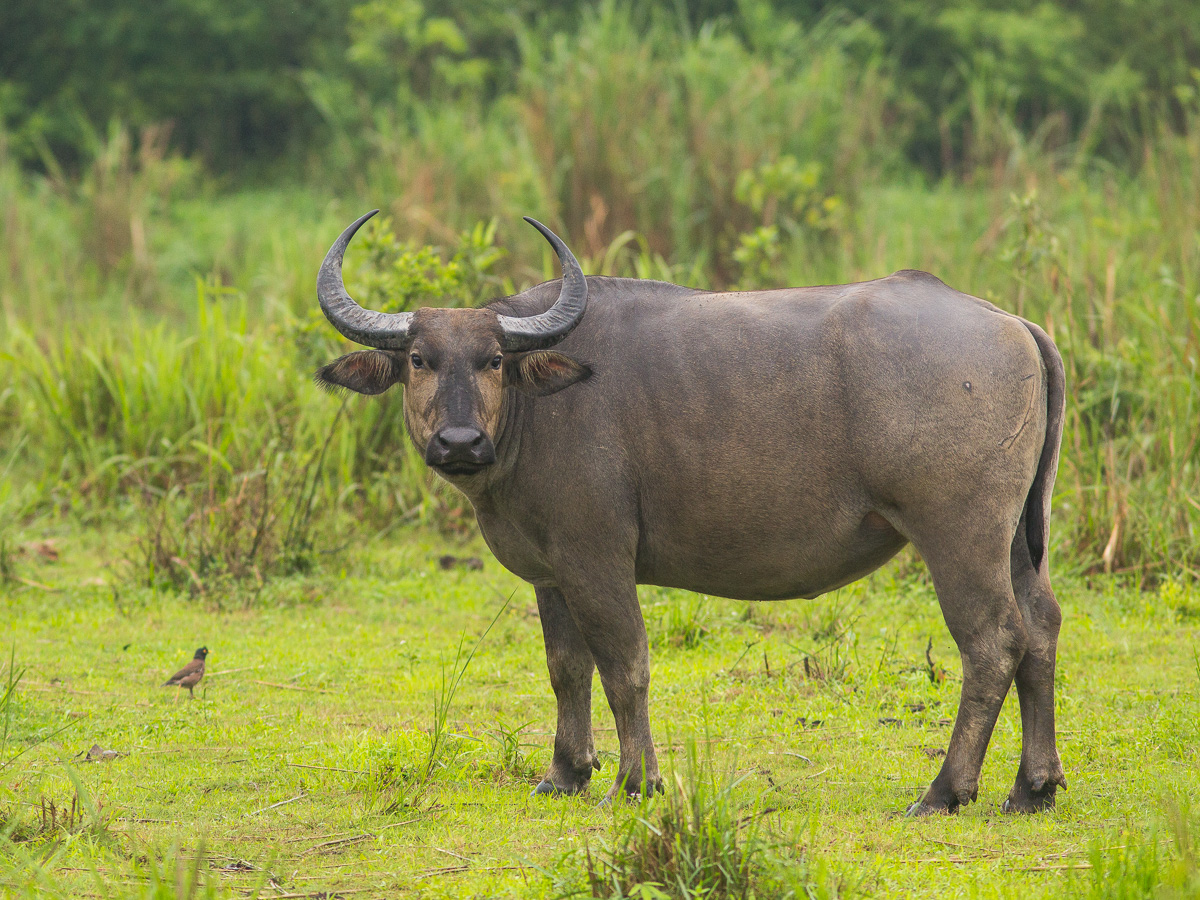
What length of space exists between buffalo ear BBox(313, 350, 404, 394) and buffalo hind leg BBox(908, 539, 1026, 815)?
6.37 feet

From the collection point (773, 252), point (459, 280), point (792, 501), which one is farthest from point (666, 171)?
point (792, 501)

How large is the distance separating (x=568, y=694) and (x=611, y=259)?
6.26 meters

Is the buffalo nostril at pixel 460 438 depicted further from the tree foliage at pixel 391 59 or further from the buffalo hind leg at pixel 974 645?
the tree foliage at pixel 391 59

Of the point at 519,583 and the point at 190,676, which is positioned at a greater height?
the point at 190,676

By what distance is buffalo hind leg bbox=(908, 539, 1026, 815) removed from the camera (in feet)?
13.8

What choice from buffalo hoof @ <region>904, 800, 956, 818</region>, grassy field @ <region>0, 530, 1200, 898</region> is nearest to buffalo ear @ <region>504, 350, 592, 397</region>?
grassy field @ <region>0, 530, 1200, 898</region>

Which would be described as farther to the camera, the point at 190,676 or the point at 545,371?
the point at 190,676

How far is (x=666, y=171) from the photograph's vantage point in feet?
37.6

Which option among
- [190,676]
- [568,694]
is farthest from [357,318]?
[190,676]

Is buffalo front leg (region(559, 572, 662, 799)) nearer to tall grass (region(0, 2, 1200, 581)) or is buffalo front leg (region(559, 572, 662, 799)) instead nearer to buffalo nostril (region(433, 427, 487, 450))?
buffalo nostril (region(433, 427, 487, 450))

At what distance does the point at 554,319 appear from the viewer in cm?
441

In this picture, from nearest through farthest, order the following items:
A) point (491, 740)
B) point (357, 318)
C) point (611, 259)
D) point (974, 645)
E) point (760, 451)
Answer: point (974, 645) < point (760, 451) < point (357, 318) < point (491, 740) < point (611, 259)

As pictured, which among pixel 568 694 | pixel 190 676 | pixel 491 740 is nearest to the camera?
pixel 568 694

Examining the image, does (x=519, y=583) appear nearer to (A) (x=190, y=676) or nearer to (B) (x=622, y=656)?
(A) (x=190, y=676)
